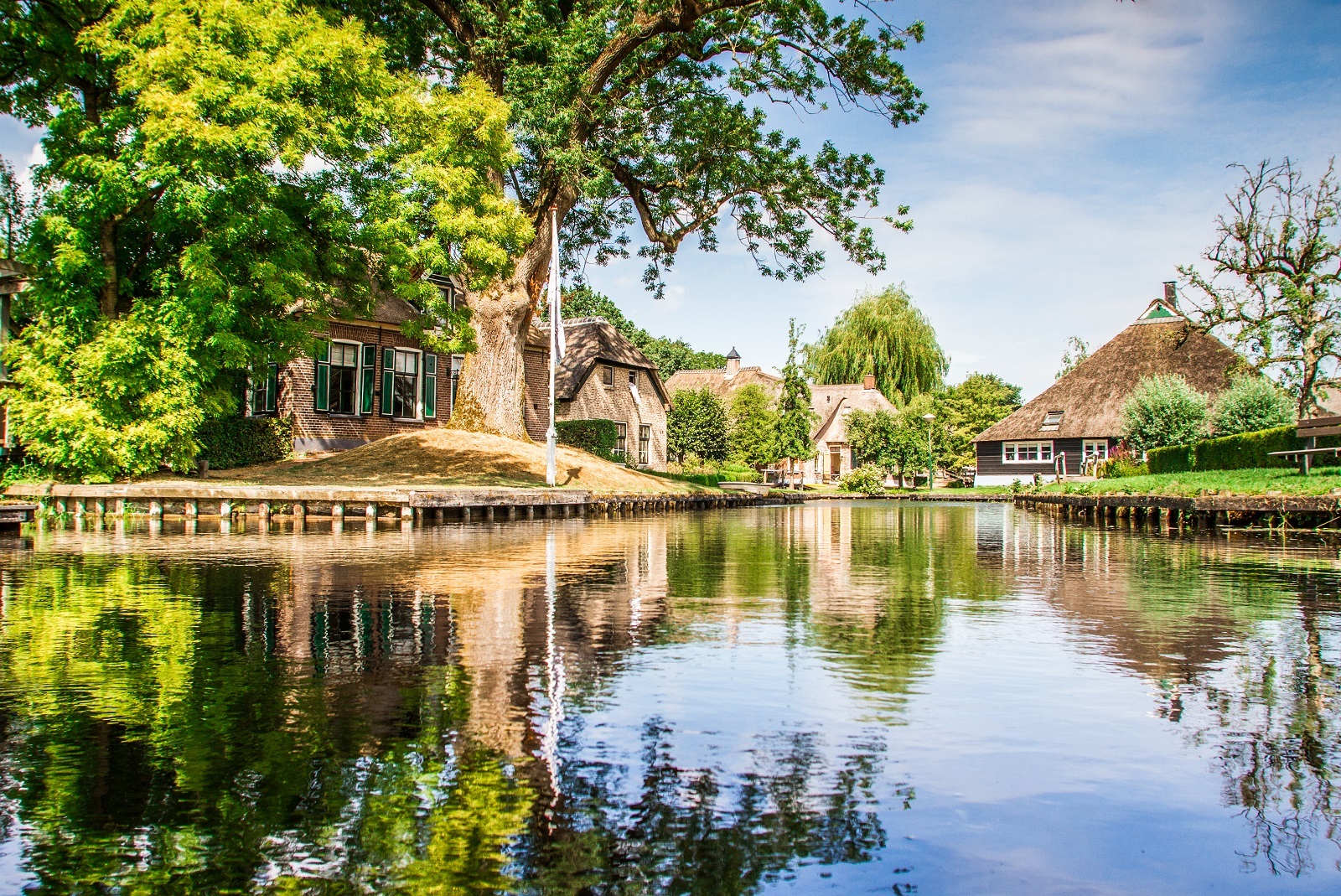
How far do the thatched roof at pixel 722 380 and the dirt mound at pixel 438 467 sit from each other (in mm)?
55944

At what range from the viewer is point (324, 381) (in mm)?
32750

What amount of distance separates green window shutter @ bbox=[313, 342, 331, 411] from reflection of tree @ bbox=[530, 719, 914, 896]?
3080cm

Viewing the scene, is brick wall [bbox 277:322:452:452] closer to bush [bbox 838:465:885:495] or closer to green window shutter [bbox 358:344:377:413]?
green window shutter [bbox 358:344:377:413]

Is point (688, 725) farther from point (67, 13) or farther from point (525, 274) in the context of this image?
point (525, 274)

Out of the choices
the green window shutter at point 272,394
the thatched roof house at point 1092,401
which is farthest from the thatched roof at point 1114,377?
the green window shutter at point 272,394

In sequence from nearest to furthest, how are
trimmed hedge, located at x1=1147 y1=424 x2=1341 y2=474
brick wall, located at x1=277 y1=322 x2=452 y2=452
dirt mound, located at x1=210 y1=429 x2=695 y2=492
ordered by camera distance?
trimmed hedge, located at x1=1147 y1=424 x2=1341 y2=474, dirt mound, located at x1=210 y1=429 x2=695 y2=492, brick wall, located at x1=277 y1=322 x2=452 y2=452

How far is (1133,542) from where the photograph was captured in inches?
654

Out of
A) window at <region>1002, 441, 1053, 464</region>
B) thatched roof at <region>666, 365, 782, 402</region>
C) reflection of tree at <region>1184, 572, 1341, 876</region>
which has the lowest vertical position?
reflection of tree at <region>1184, 572, 1341, 876</region>

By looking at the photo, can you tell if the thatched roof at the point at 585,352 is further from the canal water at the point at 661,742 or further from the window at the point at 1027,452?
the canal water at the point at 661,742

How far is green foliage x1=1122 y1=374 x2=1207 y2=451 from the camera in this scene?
120ft

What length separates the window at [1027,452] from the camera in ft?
203

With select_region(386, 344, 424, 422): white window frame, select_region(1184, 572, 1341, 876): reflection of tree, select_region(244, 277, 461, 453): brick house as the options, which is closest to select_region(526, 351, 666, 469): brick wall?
select_region(244, 277, 461, 453): brick house

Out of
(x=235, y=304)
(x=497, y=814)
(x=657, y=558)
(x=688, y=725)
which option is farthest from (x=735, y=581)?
(x=235, y=304)

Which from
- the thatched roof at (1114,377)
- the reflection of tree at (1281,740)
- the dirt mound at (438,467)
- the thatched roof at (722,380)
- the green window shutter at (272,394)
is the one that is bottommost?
the reflection of tree at (1281,740)
